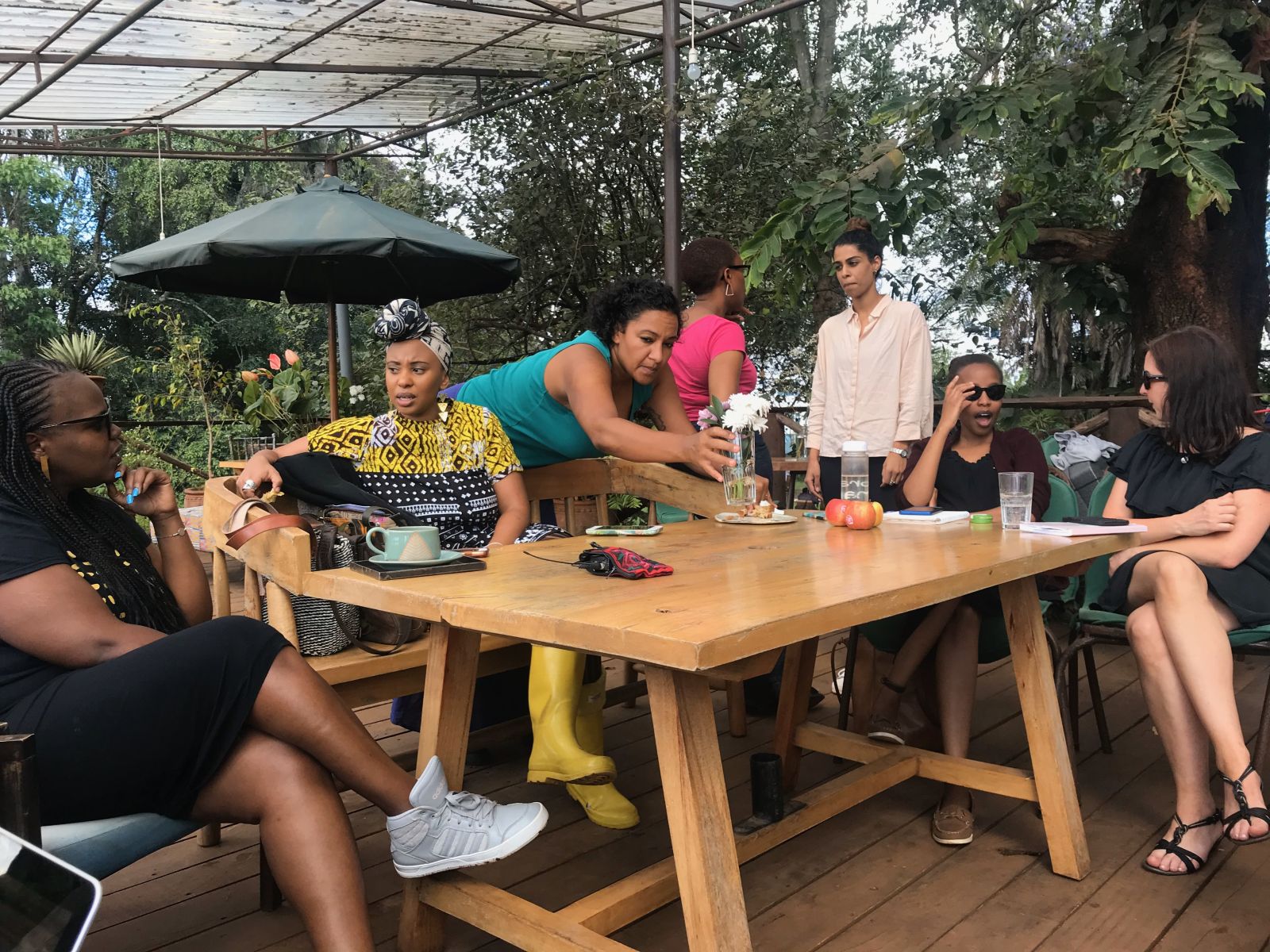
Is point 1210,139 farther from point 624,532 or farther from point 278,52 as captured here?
point 278,52

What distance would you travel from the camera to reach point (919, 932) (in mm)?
2055

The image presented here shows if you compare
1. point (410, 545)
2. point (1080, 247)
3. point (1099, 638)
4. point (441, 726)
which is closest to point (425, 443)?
point (410, 545)

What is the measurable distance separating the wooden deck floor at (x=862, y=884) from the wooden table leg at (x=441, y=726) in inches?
4.7

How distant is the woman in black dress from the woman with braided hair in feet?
4.93

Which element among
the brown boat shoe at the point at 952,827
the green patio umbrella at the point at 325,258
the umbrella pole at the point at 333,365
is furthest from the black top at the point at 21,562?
the umbrella pole at the point at 333,365

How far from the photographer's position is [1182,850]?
2311mm

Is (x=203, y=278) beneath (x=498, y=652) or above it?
above

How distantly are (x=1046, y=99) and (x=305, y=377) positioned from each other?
182 inches

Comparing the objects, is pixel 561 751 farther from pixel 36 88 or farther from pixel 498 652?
pixel 36 88

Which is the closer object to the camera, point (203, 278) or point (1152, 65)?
point (1152, 65)

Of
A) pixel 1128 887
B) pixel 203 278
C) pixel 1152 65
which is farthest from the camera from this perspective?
pixel 203 278

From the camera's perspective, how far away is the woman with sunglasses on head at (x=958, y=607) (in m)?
2.63

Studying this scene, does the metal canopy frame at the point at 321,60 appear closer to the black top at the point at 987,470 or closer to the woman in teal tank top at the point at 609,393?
the woman in teal tank top at the point at 609,393

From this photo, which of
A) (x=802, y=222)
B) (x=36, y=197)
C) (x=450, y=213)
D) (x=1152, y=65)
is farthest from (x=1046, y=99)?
(x=36, y=197)
